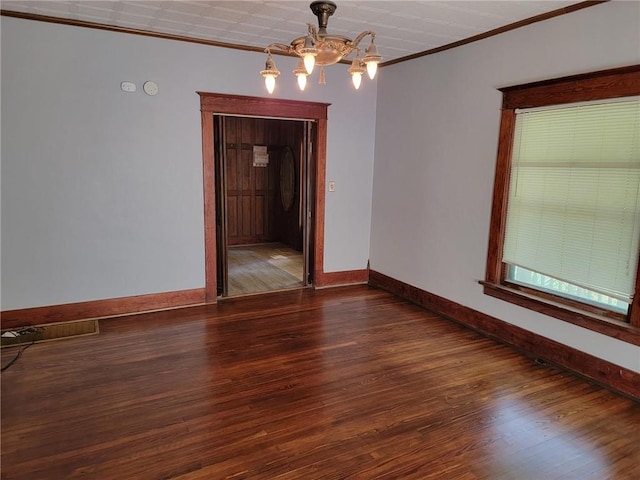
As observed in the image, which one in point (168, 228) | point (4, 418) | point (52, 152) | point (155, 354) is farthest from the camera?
point (168, 228)

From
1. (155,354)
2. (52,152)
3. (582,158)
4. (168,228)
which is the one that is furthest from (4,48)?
(582,158)

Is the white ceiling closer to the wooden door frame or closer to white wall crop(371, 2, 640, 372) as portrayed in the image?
white wall crop(371, 2, 640, 372)

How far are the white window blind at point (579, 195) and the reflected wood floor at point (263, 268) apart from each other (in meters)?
2.87

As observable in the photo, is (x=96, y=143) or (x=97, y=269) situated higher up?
(x=96, y=143)

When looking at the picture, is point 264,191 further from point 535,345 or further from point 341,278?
point 535,345

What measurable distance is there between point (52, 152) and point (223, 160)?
5.17 ft

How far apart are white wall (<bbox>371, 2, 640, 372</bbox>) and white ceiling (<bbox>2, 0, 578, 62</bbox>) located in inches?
10.2

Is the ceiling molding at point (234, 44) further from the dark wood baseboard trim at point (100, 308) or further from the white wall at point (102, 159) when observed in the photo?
the dark wood baseboard trim at point (100, 308)

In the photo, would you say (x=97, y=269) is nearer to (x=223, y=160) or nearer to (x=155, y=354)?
(x=155, y=354)

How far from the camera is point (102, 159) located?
13.5ft

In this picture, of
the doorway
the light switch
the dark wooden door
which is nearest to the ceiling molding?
the light switch

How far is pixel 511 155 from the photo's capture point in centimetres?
375

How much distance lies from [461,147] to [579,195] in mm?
1280

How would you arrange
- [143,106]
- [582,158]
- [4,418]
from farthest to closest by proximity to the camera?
[143,106] < [582,158] < [4,418]
